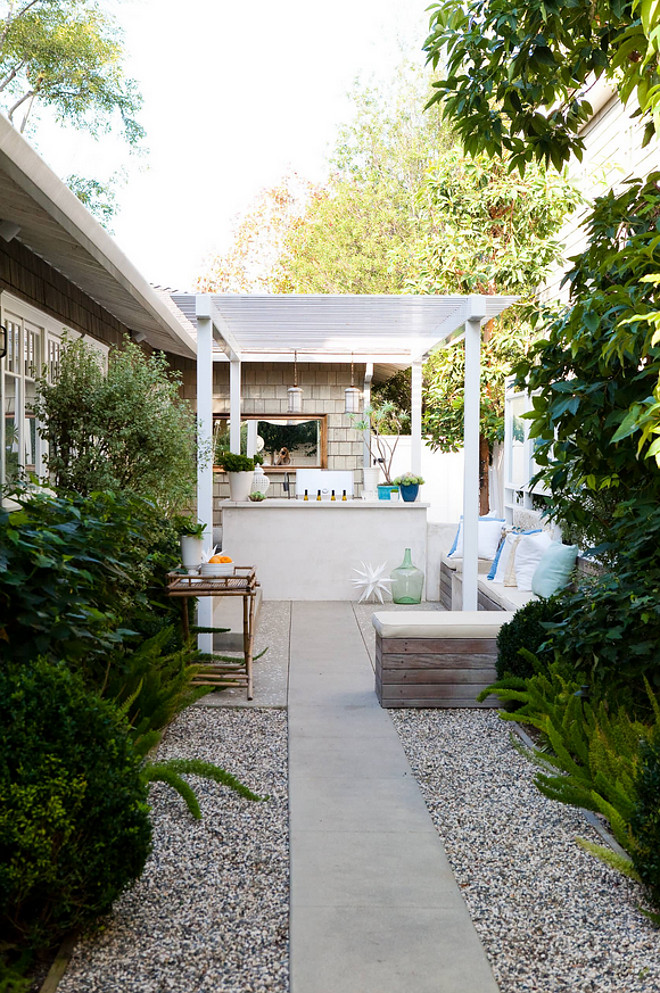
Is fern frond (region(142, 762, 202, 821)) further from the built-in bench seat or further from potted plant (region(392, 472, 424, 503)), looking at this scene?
potted plant (region(392, 472, 424, 503))

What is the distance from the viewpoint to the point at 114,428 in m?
6.88

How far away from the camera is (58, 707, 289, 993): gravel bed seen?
103 inches

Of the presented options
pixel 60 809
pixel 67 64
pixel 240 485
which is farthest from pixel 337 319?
pixel 67 64

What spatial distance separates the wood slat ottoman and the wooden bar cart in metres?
0.82

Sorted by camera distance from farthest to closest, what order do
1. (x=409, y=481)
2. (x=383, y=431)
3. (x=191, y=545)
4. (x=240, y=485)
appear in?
(x=383, y=431) → (x=409, y=481) → (x=240, y=485) → (x=191, y=545)

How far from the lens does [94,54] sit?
18375mm

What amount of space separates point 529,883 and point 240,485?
7120 millimetres

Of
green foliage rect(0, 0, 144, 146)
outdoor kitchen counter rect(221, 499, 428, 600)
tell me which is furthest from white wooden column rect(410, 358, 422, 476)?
green foliage rect(0, 0, 144, 146)

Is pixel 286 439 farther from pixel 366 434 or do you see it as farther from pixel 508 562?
pixel 508 562

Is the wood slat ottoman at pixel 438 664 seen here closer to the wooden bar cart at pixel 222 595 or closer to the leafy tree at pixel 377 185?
the wooden bar cart at pixel 222 595

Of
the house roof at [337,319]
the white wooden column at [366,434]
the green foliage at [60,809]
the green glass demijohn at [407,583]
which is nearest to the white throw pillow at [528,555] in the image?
the green glass demijohn at [407,583]

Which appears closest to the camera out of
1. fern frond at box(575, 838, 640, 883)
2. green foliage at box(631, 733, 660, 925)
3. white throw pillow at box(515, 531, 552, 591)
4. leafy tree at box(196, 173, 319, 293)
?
green foliage at box(631, 733, 660, 925)

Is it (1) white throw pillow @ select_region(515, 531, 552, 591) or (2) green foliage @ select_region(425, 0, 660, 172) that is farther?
(1) white throw pillow @ select_region(515, 531, 552, 591)

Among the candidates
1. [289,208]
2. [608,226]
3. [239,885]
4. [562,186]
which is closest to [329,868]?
[239,885]
